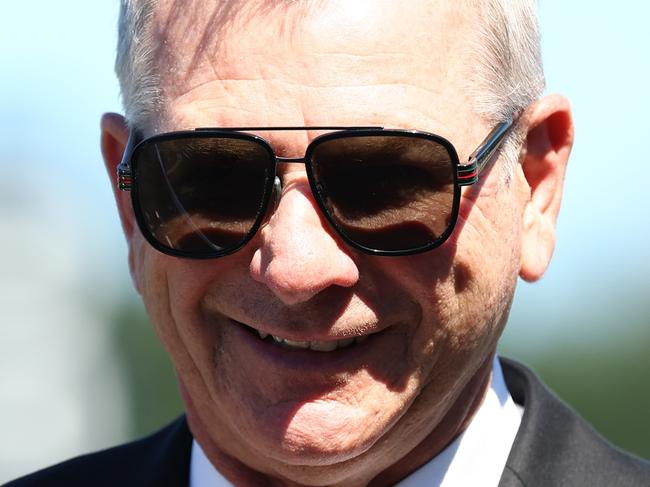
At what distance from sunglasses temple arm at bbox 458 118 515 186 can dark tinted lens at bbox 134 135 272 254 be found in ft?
1.55

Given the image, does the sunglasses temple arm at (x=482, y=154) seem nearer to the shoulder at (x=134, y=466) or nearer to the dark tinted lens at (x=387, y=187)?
the dark tinted lens at (x=387, y=187)

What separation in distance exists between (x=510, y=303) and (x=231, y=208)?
0.83 m

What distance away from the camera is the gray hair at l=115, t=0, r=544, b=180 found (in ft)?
10.5

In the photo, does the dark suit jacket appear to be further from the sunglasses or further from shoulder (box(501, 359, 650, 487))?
the sunglasses

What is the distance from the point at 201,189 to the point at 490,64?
81cm

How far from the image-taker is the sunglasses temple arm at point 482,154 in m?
3.02

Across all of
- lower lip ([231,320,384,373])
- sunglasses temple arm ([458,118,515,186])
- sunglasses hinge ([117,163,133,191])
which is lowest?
lower lip ([231,320,384,373])

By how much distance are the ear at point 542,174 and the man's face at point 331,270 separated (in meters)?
0.13

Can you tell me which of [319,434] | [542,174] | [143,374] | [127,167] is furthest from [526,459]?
[143,374]

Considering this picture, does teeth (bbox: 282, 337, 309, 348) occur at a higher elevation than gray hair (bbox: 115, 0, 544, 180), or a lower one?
lower

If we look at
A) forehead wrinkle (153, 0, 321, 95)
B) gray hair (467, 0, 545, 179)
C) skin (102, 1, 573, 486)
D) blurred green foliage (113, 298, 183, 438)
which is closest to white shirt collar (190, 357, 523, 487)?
skin (102, 1, 573, 486)

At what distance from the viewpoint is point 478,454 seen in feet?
11.1

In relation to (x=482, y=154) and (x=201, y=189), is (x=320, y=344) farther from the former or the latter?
(x=482, y=154)

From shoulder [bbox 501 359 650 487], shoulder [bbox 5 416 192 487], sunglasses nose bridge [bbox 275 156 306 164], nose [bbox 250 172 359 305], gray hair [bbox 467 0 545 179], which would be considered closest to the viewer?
nose [bbox 250 172 359 305]
